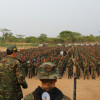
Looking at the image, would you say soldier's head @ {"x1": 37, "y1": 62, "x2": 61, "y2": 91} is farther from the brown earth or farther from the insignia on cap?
the brown earth

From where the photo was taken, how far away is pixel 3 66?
2.26 m

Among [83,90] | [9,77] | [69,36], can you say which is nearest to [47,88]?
[9,77]

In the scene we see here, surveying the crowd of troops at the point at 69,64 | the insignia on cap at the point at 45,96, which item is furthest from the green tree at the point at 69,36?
the insignia on cap at the point at 45,96

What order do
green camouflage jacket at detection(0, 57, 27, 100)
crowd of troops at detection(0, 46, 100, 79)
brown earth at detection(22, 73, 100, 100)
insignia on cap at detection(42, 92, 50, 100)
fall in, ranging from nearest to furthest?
insignia on cap at detection(42, 92, 50, 100)
green camouflage jacket at detection(0, 57, 27, 100)
brown earth at detection(22, 73, 100, 100)
crowd of troops at detection(0, 46, 100, 79)

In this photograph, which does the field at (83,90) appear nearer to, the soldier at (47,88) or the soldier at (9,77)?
the soldier at (9,77)

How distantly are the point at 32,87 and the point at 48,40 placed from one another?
5671 cm

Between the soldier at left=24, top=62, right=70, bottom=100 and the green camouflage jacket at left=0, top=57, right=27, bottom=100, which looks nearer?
the soldier at left=24, top=62, right=70, bottom=100

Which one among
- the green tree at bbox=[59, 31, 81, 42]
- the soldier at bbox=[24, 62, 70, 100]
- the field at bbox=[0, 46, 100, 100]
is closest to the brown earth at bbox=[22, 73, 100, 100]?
the field at bbox=[0, 46, 100, 100]

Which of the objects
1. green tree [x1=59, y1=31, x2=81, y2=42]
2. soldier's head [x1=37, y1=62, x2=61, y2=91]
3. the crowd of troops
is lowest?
the crowd of troops

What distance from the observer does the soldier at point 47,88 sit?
1.32 m

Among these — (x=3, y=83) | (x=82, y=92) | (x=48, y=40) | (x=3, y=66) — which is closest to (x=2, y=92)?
(x=3, y=83)

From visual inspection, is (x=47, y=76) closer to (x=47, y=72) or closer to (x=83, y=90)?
(x=47, y=72)

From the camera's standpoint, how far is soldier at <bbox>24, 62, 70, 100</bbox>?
1.32 metres

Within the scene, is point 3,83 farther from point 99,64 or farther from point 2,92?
point 99,64
